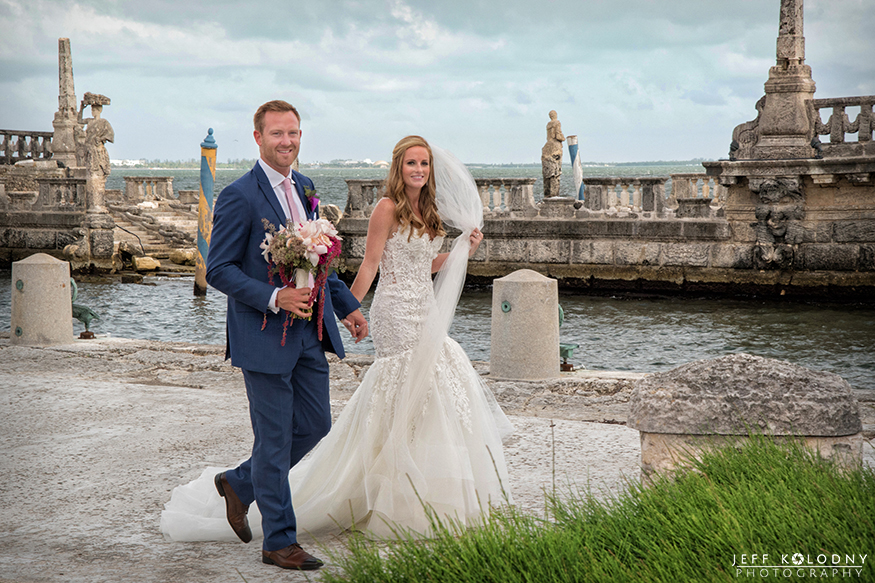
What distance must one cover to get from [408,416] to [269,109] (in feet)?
5.03

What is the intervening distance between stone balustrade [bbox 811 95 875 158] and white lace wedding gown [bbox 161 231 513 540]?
53.1 ft

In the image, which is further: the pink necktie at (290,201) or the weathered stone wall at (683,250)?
the weathered stone wall at (683,250)

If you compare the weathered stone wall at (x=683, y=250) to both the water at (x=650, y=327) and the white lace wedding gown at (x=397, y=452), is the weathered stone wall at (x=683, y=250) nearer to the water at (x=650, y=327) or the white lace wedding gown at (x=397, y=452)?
the water at (x=650, y=327)

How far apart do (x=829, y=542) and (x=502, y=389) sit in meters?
4.54

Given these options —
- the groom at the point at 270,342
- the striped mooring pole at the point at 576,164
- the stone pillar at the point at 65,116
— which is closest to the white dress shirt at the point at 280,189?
the groom at the point at 270,342

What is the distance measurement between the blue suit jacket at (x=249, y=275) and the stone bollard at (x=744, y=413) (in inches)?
57.6

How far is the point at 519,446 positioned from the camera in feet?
→ 17.8

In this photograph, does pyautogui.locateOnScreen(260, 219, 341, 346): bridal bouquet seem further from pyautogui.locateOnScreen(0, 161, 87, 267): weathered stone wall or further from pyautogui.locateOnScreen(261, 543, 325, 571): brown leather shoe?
pyautogui.locateOnScreen(0, 161, 87, 267): weathered stone wall

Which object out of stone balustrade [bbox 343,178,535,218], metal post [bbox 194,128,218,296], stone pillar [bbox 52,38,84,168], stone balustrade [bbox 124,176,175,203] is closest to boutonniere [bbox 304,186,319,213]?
stone balustrade [bbox 343,178,535,218]

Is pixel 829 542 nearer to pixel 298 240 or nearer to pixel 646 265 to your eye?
pixel 298 240

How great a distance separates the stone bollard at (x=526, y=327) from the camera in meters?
7.84

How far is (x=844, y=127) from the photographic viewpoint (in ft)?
59.5

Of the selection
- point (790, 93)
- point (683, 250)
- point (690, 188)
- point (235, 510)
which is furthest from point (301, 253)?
point (690, 188)

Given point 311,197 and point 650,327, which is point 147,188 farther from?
point 311,197
